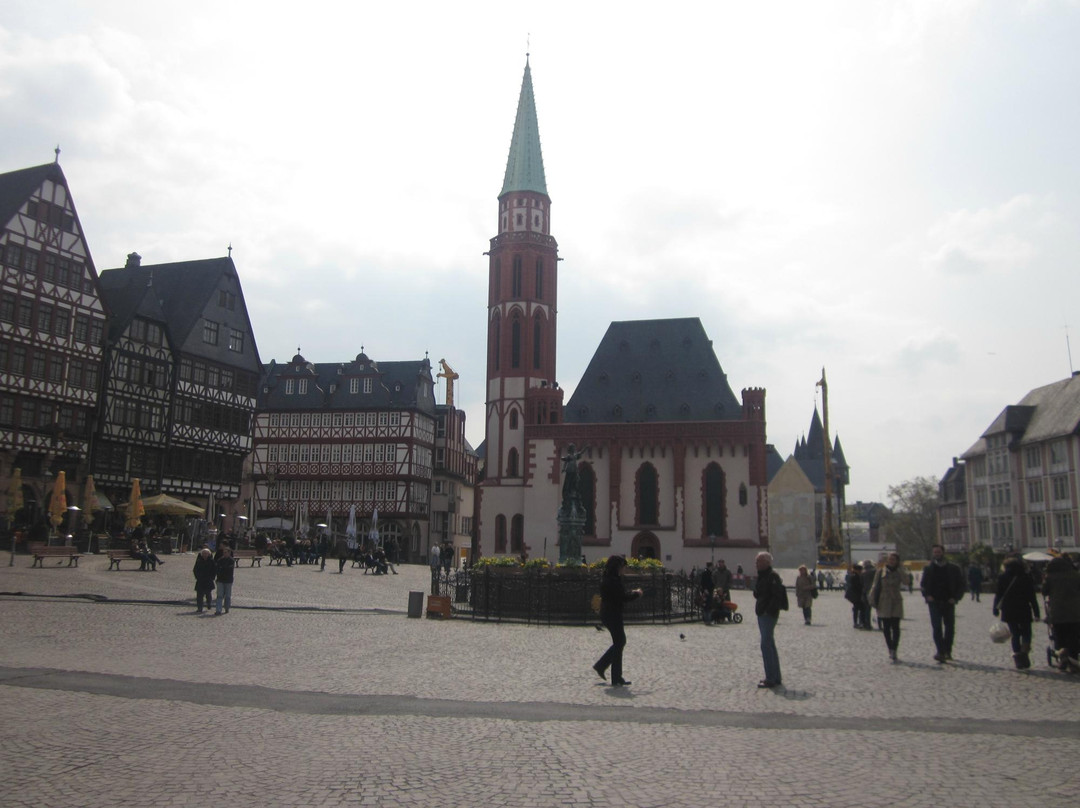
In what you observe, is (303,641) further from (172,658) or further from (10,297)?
(10,297)

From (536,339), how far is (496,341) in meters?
2.69

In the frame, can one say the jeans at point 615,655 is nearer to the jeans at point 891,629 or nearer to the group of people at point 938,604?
the group of people at point 938,604

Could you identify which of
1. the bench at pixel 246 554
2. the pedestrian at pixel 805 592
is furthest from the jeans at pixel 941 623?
the bench at pixel 246 554

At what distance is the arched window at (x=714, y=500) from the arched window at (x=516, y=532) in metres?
11.6

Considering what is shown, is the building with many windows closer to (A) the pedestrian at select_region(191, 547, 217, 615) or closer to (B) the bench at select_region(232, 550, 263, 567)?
(B) the bench at select_region(232, 550, 263, 567)

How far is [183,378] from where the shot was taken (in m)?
56.8

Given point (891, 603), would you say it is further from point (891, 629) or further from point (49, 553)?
point (49, 553)

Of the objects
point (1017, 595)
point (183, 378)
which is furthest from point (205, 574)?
point (183, 378)

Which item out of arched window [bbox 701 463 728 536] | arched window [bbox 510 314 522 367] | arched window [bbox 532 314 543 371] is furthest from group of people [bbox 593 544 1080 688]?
arched window [bbox 510 314 522 367]

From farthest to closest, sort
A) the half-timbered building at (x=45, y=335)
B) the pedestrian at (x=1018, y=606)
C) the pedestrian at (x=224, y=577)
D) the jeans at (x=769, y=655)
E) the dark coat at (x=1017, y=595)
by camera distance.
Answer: the half-timbered building at (x=45, y=335)
the pedestrian at (x=224, y=577)
the dark coat at (x=1017, y=595)
the pedestrian at (x=1018, y=606)
the jeans at (x=769, y=655)

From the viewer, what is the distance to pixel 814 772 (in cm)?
775

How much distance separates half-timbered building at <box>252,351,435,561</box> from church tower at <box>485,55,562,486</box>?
17.0 m

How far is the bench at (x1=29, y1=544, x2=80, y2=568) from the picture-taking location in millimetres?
33594

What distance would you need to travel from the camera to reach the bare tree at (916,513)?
387 ft
